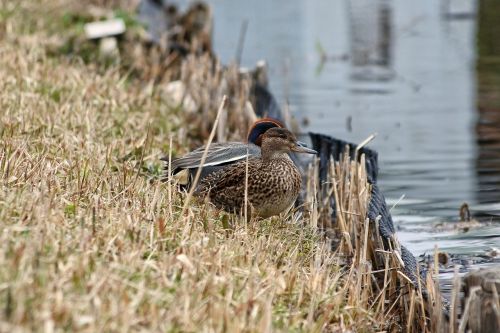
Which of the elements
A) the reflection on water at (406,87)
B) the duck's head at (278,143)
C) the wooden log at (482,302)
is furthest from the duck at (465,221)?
the wooden log at (482,302)

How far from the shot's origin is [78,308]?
403 centimetres

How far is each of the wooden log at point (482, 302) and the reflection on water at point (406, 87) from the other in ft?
10.0

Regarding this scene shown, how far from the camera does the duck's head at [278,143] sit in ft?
21.9

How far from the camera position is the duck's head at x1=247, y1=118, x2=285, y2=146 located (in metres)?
7.07

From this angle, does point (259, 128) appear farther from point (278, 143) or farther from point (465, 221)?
point (465, 221)

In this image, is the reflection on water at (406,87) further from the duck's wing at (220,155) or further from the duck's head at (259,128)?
the duck's wing at (220,155)

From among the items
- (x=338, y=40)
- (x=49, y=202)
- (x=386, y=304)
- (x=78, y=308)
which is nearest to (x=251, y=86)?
(x=386, y=304)

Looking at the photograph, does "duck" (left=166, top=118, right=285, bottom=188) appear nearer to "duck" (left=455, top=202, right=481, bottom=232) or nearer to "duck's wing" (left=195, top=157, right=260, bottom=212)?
"duck's wing" (left=195, top=157, right=260, bottom=212)

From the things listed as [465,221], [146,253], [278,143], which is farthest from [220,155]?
[465,221]

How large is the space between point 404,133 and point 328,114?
1603 millimetres

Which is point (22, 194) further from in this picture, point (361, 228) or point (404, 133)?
Result: point (404, 133)

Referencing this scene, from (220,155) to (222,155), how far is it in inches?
0.6

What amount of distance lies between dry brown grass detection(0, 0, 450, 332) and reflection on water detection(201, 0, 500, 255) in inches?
67.4

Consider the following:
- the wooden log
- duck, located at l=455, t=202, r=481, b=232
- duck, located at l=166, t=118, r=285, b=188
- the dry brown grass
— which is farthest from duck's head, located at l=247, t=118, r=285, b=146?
the wooden log
